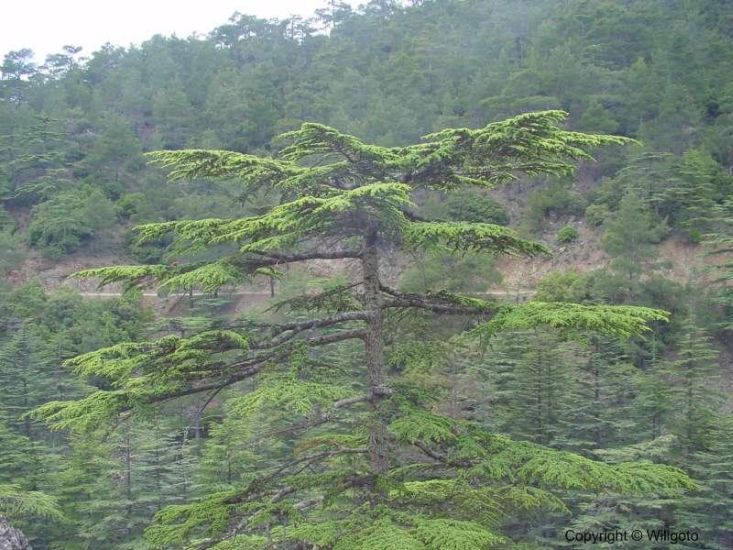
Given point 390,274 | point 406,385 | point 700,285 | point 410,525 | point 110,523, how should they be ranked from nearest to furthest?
1. point 410,525
2. point 406,385
3. point 110,523
4. point 700,285
5. point 390,274

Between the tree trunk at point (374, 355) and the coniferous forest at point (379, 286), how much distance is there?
41 mm

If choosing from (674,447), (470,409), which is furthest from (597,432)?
(470,409)

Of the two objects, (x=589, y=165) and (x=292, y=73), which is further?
(x=292, y=73)

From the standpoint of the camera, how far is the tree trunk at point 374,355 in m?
7.11

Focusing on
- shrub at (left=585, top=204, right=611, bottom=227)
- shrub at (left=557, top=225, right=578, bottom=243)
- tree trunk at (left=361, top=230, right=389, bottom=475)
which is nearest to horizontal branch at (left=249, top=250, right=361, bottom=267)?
tree trunk at (left=361, top=230, right=389, bottom=475)

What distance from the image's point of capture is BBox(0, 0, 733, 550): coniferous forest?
653cm

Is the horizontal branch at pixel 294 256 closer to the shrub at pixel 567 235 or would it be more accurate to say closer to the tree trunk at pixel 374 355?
the tree trunk at pixel 374 355

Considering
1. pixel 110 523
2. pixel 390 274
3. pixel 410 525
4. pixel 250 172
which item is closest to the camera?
pixel 410 525

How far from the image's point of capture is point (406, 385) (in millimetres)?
7523

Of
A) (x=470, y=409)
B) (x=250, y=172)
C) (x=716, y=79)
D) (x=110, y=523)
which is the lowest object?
(x=110, y=523)

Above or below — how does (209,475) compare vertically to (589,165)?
below

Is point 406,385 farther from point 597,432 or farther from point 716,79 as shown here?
point 716,79

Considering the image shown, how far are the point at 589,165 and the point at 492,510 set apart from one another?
34.1 metres

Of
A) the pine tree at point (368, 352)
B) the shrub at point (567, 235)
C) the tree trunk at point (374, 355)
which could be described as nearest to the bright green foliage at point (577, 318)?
the pine tree at point (368, 352)
